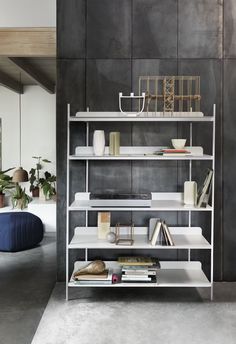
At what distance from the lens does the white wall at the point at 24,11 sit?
4.58 metres

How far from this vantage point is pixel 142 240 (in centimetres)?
354

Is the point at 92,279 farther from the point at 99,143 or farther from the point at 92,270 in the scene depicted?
the point at 99,143

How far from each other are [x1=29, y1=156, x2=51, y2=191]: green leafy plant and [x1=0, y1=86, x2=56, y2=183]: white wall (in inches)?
6.6

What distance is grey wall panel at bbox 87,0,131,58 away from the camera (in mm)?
3760

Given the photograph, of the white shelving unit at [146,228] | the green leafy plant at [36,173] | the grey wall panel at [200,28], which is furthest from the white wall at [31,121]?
the grey wall panel at [200,28]

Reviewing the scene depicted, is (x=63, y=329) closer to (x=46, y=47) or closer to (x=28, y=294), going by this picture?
(x=28, y=294)

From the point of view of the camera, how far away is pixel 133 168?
3.80 m

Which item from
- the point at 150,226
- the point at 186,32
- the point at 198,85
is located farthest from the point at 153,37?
the point at 150,226

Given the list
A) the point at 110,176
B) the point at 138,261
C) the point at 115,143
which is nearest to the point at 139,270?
the point at 138,261

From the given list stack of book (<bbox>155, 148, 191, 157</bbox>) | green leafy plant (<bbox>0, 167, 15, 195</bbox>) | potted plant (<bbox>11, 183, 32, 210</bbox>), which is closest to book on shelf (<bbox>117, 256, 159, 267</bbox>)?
stack of book (<bbox>155, 148, 191, 157</bbox>)

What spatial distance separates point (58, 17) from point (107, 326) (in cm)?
267

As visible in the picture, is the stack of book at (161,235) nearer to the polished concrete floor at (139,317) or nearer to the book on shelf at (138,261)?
the book on shelf at (138,261)

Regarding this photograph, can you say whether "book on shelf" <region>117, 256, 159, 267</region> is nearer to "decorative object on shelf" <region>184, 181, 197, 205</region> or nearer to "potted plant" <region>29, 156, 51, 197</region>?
"decorative object on shelf" <region>184, 181, 197, 205</region>

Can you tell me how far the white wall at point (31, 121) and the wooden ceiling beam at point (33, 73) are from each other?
15.7 inches
